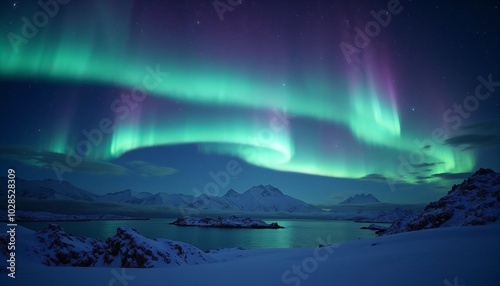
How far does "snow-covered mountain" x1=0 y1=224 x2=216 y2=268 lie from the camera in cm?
2388

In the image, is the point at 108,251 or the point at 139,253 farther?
the point at 108,251

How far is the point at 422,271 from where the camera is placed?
7668mm

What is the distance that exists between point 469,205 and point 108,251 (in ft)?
159

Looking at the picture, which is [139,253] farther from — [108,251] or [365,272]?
[365,272]

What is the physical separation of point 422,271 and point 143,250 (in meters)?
23.4

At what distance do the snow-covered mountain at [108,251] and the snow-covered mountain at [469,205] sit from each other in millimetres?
34272

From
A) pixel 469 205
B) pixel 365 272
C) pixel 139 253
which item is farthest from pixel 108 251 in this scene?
pixel 469 205

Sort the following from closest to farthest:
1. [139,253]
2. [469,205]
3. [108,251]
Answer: [139,253] < [108,251] < [469,205]

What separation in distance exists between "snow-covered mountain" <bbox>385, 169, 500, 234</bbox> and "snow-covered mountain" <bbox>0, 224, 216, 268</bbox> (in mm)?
34272

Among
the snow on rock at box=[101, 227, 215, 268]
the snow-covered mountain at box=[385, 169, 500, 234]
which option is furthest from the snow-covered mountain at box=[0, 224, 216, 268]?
the snow-covered mountain at box=[385, 169, 500, 234]

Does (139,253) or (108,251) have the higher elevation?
(139,253)

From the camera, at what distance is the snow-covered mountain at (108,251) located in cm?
2388

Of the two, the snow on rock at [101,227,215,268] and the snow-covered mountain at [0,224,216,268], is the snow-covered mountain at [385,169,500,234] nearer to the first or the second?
the snow-covered mountain at [0,224,216,268]

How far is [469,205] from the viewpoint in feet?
129
